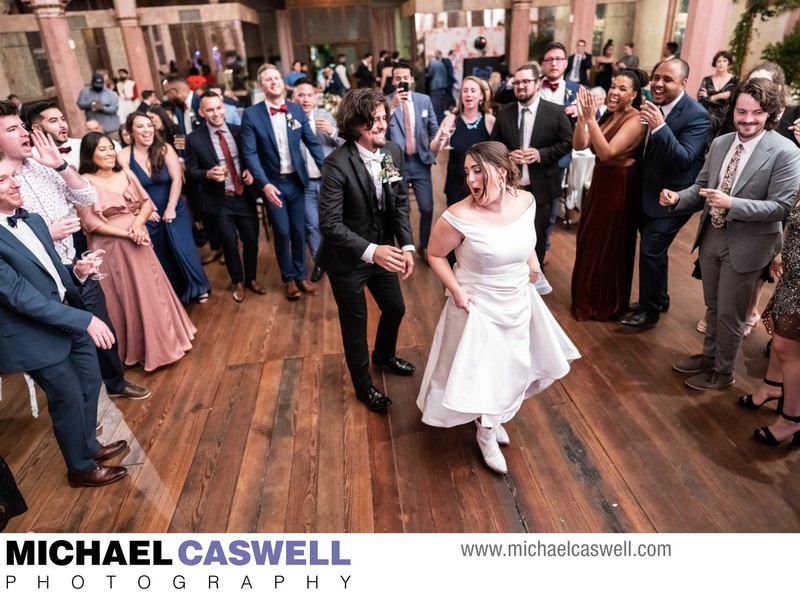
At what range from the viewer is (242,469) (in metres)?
2.61

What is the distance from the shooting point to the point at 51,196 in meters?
2.71

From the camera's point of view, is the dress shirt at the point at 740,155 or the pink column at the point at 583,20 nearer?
the dress shirt at the point at 740,155

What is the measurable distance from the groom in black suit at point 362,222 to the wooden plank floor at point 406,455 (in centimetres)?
47

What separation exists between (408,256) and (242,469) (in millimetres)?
1288

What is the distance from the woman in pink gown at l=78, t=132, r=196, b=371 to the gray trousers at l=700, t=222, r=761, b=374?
3.18 m

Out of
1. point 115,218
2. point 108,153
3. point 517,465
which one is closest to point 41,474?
point 115,218

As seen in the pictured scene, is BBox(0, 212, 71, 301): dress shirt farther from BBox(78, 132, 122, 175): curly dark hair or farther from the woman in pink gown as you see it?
BBox(78, 132, 122, 175): curly dark hair

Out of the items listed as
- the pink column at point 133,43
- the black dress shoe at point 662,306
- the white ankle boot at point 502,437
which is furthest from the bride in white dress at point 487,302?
the pink column at point 133,43

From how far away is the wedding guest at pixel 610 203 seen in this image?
320 cm

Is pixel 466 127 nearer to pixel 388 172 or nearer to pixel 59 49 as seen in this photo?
pixel 388 172

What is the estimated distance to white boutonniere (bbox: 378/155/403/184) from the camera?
2.58 meters

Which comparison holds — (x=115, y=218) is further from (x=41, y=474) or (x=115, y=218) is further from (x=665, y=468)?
(x=665, y=468)

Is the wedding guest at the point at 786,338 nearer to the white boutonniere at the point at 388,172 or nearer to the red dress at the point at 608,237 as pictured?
the red dress at the point at 608,237

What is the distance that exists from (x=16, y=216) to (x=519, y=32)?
12.3 m
